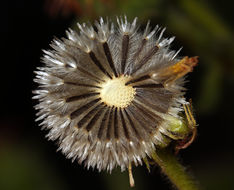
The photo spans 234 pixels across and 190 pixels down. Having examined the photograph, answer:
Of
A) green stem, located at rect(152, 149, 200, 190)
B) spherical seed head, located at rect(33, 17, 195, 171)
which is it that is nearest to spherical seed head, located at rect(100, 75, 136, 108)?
spherical seed head, located at rect(33, 17, 195, 171)

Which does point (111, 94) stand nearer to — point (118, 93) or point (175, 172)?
point (118, 93)

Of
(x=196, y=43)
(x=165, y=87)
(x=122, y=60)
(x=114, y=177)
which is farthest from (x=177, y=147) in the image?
(x=196, y=43)

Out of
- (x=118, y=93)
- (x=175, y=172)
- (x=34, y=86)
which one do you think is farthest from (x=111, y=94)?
(x=34, y=86)

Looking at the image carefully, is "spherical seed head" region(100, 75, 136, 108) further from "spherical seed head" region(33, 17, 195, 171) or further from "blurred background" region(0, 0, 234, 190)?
"blurred background" region(0, 0, 234, 190)

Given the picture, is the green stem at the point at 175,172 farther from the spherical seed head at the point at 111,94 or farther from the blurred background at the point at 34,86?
the blurred background at the point at 34,86
